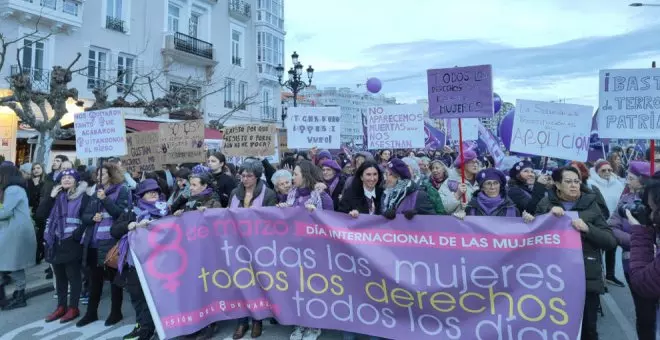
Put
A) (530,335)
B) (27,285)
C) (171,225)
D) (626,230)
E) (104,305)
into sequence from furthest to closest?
(27,285)
(104,305)
(171,225)
(626,230)
(530,335)

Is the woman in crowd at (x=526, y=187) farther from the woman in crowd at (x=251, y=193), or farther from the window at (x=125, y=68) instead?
the window at (x=125, y=68)

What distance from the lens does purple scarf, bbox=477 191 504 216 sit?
13.5 feet

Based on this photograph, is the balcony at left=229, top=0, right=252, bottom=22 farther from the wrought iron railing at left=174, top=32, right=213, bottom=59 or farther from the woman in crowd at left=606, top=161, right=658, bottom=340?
the woman in crowd at left=606, top=161, right=658, bottom=340

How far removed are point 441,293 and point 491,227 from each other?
2.31 feet

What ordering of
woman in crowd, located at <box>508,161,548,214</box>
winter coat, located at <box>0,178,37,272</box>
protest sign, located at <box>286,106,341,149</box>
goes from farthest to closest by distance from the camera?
protest sign, located at <box>286,106,341,149</box>
winter coat, located at <box>0,178,37,272</box>
woman in crowd, located at <box>508,161,548,214</box>

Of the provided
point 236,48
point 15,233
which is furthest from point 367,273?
point 236,48

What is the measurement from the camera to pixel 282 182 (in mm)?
5207

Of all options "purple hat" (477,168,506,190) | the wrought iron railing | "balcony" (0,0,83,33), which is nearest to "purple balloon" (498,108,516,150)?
"purple hat" (477,168,506,190)

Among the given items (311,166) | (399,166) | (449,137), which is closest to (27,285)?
(311,166)

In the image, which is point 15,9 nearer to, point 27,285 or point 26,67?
point 26,67

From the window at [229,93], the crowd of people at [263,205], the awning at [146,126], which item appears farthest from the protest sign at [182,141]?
the window at [229,93]

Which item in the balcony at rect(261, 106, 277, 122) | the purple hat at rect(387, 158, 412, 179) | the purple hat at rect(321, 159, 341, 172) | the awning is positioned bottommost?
the purple hat at rect(387, 158, 412, 179)

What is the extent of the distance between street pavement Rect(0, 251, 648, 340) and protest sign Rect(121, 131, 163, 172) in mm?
3231

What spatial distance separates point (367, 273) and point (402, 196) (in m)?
0.79
